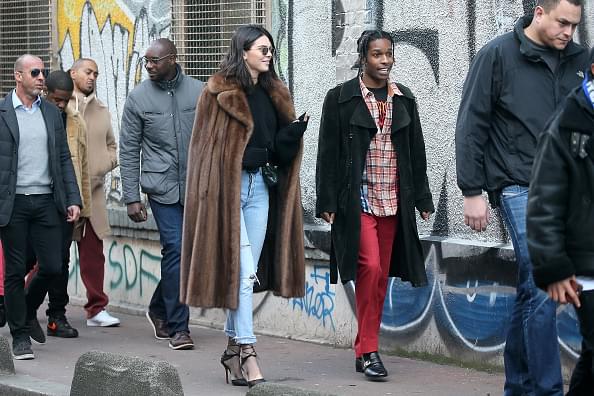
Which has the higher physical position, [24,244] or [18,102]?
[18,102]

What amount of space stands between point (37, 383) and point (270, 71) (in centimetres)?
214

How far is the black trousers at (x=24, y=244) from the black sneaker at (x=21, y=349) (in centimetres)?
3

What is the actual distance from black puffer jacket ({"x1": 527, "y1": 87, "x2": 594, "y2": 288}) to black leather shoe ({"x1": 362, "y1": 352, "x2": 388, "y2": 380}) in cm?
265

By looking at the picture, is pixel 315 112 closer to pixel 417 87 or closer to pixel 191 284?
pixel 417 87

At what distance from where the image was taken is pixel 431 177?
869 centimetres

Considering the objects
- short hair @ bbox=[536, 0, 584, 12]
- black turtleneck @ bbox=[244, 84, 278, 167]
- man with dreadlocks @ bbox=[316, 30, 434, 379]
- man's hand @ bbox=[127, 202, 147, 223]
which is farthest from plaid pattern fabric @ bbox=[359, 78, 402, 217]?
man's hand @ bbox=[127, 202, 147, 223]

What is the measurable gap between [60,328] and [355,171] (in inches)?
125

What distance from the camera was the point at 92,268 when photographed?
1042 centimetres

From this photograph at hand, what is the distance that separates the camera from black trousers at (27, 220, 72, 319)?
30.4 feet

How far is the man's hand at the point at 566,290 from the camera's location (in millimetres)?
5203

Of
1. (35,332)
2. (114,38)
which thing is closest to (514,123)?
(35,332)

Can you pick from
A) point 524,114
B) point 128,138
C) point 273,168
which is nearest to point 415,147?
point 273,168

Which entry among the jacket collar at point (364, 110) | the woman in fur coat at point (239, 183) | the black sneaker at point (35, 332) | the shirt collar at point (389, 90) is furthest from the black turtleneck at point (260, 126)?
the black sneaker at point (35, 332)

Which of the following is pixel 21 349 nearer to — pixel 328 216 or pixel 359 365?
pixel 359 365
